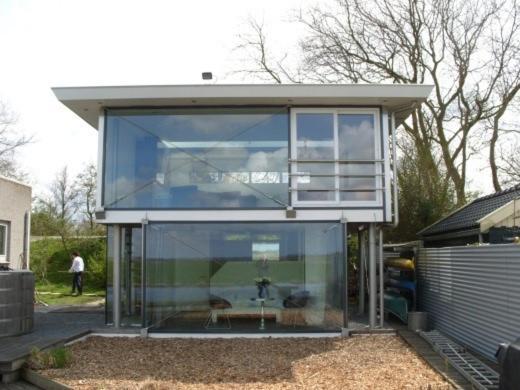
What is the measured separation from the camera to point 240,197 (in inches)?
453

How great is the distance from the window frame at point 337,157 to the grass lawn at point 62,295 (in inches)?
415

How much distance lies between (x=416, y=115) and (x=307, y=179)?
534 inches

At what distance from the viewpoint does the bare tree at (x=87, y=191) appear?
122 feet

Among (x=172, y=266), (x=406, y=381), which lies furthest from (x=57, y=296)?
(x=406, y=381)

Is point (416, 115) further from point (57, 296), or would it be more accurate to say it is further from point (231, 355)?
point (231, 355)

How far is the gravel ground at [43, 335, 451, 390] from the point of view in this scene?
7.63 m

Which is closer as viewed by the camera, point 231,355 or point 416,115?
point 231,355

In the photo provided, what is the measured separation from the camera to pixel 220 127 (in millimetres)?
11734

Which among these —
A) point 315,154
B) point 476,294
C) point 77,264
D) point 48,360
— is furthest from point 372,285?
point 77,264

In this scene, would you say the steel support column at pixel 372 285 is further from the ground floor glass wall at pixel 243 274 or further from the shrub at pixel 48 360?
the shrub at pixel 48 360

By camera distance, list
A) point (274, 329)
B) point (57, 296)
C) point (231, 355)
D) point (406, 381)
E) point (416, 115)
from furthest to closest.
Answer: point (416, 115) < point (57, 296) < point (274, 329) < point (231, 355) < point (406, 381)

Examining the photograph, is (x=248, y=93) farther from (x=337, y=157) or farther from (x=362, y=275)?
(x=362, y=275)

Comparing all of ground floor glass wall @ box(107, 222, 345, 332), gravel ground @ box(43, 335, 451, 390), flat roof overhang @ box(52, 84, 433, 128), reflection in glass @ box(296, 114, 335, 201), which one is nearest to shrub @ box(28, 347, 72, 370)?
gravel ground @ box(43, 335, 451, 390)

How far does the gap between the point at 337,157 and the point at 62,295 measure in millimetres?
14662
